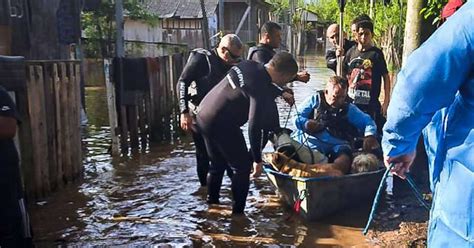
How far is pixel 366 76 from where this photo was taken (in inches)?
271

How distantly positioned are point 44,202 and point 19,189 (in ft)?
9.00

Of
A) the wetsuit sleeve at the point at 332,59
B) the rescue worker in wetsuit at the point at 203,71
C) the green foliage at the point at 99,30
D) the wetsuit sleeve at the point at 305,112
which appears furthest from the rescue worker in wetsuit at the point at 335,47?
the green foliage at the point at 99,30

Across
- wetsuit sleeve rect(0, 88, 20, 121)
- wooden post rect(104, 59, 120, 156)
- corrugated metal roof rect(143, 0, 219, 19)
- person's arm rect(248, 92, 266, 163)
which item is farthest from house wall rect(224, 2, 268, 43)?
wetsuit sleeve rect(0, 88, 20, 121)

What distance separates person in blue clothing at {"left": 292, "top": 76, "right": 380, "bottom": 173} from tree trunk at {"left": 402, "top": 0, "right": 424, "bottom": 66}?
3.39 feet

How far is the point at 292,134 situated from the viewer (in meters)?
6.75

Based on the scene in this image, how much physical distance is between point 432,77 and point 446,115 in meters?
0.24

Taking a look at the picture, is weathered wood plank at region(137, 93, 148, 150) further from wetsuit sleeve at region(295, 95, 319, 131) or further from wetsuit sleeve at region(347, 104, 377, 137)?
wetsuit sleeve at region(347, 104, 377, 137)

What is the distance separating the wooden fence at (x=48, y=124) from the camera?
6.24m

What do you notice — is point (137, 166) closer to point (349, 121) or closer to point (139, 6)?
point (349, 121)

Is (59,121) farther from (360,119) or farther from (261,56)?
(360,119)

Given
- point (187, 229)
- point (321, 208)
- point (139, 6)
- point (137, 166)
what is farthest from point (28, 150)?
point (139, 6)

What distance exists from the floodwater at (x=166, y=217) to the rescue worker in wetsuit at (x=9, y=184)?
1.41 m

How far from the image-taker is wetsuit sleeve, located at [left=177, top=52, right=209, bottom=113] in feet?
21.9

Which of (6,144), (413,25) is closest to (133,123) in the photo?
(413,25)
